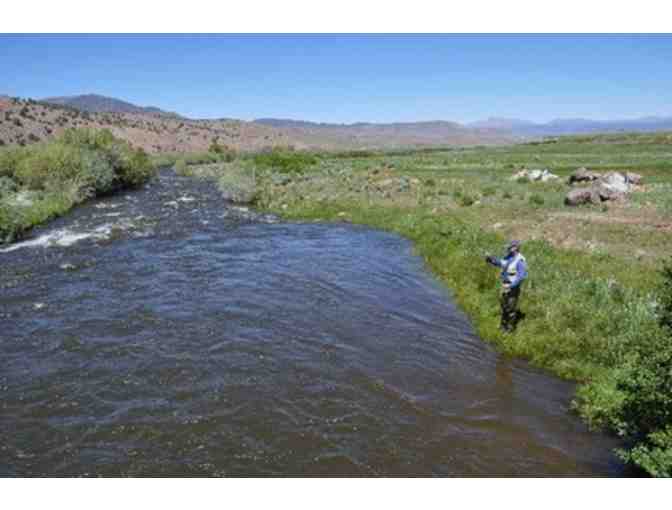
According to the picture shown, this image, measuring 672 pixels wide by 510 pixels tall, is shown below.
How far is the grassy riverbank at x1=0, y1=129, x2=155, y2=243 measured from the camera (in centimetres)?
2889

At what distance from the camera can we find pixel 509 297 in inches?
523

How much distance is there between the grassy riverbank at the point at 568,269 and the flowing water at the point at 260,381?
763mm

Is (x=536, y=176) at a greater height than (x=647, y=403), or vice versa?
(x=536, y=176)

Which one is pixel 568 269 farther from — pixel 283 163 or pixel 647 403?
pixel 283 163

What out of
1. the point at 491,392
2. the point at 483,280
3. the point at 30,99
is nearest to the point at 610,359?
the point at 491,392

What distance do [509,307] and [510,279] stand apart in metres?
0.97

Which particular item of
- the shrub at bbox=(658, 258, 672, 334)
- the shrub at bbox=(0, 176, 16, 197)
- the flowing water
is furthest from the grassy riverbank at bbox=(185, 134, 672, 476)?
the shrub at bbox=(0, 176, 16, 197)

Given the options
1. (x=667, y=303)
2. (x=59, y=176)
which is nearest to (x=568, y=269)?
(x=667, y=303)

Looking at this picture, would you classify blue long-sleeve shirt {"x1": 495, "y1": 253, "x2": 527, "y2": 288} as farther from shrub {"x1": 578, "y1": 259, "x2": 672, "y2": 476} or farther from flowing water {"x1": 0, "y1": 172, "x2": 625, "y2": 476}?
shrub {"x1": 578, "y1": 259, "x2": 672, "y2": 476}

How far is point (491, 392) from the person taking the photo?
11008 millimetres

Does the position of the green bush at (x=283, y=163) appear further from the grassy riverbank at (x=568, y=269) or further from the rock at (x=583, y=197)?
the rock at (x=583, y=197)

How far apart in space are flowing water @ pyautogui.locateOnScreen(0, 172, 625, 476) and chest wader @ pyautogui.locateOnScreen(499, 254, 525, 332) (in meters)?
0.98

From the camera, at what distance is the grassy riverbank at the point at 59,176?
94.8 feet

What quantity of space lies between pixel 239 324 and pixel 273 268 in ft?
21.6
